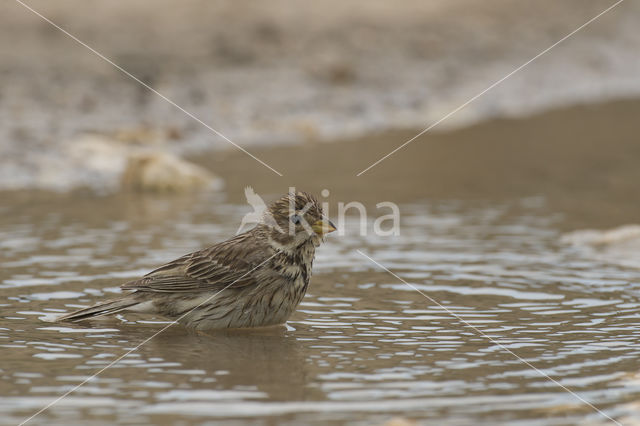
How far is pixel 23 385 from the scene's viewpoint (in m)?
5.07

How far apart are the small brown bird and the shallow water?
0.12m

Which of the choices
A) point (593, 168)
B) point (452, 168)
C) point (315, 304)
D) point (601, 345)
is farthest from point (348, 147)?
point (601, 345)

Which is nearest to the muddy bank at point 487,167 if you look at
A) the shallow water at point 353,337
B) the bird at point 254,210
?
the bird at point 254,210

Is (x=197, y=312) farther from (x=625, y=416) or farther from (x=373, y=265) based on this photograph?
(x=625, y=416)

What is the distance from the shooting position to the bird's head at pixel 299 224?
254 inches

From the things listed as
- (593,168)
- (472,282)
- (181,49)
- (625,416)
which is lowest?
(625,416)

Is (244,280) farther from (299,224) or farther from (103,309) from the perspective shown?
(103,309)

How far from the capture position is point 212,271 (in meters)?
6.50

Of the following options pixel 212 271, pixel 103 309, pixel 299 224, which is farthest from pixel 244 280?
pixel 103 309

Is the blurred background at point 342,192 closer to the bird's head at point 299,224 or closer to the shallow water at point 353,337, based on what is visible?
the shallow water at point 353,337

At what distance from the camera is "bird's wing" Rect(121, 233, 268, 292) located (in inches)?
252

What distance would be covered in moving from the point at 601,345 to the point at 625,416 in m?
1.20

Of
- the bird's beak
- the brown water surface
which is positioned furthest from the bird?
the bird's beak

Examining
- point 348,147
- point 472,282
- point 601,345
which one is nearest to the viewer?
point 601,345
